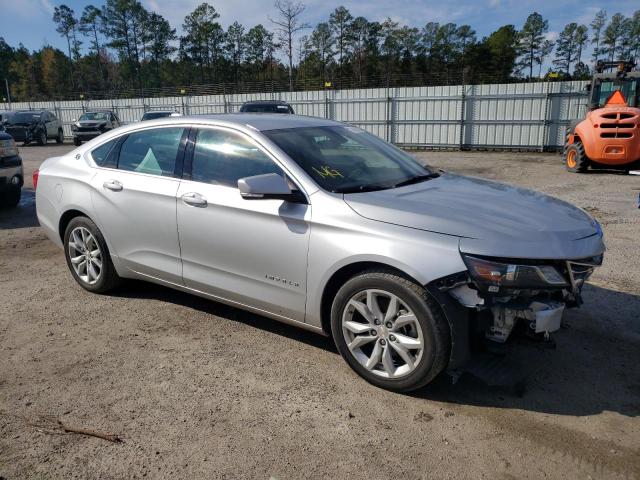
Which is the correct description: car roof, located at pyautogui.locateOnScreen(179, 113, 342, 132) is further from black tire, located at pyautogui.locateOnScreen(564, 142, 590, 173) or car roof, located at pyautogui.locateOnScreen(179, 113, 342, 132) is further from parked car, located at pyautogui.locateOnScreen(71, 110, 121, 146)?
parked car, located at pyautogui.locateOnScreen(71, 110, 121, 146)

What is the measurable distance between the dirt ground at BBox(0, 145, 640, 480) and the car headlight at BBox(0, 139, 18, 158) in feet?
15.9

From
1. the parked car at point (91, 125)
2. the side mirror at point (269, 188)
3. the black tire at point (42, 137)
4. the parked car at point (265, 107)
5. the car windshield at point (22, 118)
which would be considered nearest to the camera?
the side mirror at point (269, 188)

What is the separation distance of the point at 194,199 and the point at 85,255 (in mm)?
1623

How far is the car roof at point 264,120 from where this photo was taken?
13.0ft

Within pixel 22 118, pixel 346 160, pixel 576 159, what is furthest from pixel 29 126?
pixel 346 160

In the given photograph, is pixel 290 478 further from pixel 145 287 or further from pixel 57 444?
pixel 145 287

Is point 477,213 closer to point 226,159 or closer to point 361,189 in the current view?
point 361,189

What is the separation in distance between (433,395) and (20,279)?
4501 millimetres

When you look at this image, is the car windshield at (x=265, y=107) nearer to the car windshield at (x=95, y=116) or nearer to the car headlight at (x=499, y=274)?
the car windshield at (x=95, y=116)

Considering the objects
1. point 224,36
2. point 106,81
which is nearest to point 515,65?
point 224,36

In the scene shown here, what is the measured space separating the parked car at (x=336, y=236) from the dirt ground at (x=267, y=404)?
30 centimetres

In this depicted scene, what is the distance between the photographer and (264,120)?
4.13 metres

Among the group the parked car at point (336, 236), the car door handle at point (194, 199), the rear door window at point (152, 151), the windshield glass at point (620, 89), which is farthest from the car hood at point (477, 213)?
the windshield glass at point (620, 89)

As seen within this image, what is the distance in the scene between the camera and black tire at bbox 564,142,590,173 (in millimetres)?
13664
